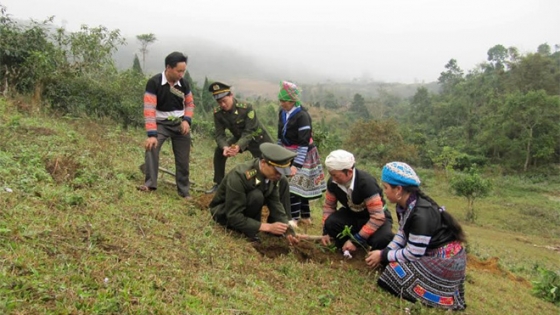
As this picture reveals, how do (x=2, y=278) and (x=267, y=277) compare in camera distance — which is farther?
(x=267, y=277)

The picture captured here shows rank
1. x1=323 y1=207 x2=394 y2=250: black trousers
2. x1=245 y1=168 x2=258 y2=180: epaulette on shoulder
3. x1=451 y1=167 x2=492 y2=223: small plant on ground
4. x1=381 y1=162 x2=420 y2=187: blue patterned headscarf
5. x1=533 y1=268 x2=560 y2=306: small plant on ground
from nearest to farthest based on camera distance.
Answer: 1. x1=381 y1=162 x2=420 y2=187: blue patterned headscarf
2. x1=245 y1=168 x2=258 y2=180: epaulette on shoulder
3. x1=323 y1=207 x2=394 y2=250: black trousers
4. x1=533 y1=268 x2=560 y2=306: small plant on ground
5. x1=451 y1=167 x2=492 y2=223: small plant on ground

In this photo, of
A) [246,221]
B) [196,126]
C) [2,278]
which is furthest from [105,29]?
[2,278]

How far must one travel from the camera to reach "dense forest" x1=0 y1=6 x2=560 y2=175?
40.0 feet

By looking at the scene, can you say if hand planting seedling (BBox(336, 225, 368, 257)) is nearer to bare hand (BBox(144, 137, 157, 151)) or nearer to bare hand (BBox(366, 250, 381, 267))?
bare hand (BBox(366, 250, 381, 267))

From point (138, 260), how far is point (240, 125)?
3.08 metres

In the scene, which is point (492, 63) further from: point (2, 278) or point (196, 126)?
point (2, 278)

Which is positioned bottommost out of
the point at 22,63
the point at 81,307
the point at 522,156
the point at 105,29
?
the point at 522,156

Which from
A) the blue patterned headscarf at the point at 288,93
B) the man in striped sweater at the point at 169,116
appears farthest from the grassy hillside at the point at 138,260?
the blue patterned headscarf at the point at 288,93

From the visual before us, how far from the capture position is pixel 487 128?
132 ft

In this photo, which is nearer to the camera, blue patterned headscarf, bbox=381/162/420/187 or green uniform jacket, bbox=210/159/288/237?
blue patterned headscarf, bbox=381/162/420/187

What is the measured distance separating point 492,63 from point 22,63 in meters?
69.0

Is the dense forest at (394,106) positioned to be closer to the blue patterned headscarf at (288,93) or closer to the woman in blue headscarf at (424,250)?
the blue patterned headscarf at (288,93)

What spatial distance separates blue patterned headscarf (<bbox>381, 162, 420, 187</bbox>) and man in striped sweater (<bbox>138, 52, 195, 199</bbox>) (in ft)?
9.00

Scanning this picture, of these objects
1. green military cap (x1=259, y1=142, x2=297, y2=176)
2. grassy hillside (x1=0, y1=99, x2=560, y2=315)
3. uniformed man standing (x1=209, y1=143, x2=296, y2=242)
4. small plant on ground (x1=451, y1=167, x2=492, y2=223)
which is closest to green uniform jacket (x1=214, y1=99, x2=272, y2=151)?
grassy hillside (x1=0, y1=99, x2=560, y2=315)
